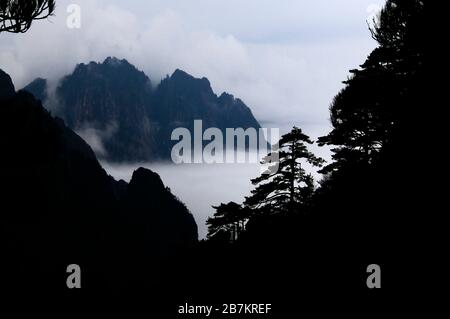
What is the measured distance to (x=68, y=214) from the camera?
6525 centimetres

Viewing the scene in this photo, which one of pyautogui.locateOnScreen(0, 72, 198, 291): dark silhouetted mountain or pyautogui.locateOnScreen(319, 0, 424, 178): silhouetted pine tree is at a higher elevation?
pyautogui.locateOnScreen(319, 0, 424, 178): silhouetted pine tree

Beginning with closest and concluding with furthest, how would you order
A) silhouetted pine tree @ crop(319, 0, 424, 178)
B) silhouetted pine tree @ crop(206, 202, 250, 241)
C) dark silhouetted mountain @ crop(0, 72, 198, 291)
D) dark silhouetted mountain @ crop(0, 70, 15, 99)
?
dark silhouetted mountain @ crop(0, 72, 198, 291) → silhouetted pine tree @ crop(319, 0, 424, 178) → silhouetted pine tree @ crop(206, 202, 250, 241) → dark silhouetted mountain @ crop(0, 70, 15, 99)

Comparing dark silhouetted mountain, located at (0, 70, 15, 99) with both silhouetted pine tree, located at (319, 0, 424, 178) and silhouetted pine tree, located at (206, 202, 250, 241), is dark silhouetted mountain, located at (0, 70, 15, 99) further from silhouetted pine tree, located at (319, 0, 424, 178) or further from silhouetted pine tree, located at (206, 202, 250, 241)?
silhouetted pine tree, located at (319, 0, 424, 178)

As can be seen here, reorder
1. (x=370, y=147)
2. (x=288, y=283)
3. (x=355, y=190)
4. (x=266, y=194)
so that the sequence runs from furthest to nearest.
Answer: (x=266, y=194), (x=370, y=147), (x=355, y=190), (x=288, y=283)

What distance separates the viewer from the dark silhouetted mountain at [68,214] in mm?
11281

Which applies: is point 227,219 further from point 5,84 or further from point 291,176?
point 5,84

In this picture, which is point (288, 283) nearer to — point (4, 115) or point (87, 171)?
point (4, 115)

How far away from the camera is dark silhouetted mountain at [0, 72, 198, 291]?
11.3 meters

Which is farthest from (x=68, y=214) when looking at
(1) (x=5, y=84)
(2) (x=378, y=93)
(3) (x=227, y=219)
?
(2) (x=378, y=93)

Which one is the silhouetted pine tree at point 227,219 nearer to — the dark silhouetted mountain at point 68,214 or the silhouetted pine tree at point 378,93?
the dark silhouetted mountain at point 68,214

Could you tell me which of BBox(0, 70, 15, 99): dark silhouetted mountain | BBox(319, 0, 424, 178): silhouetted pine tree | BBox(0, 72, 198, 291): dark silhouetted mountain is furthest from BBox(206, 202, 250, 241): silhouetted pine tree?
BBox(0, 70, 15, 99): dark silhouetted mountain

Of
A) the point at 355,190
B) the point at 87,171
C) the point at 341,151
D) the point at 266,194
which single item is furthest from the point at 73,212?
the point at 355,190

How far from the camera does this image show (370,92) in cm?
1898
